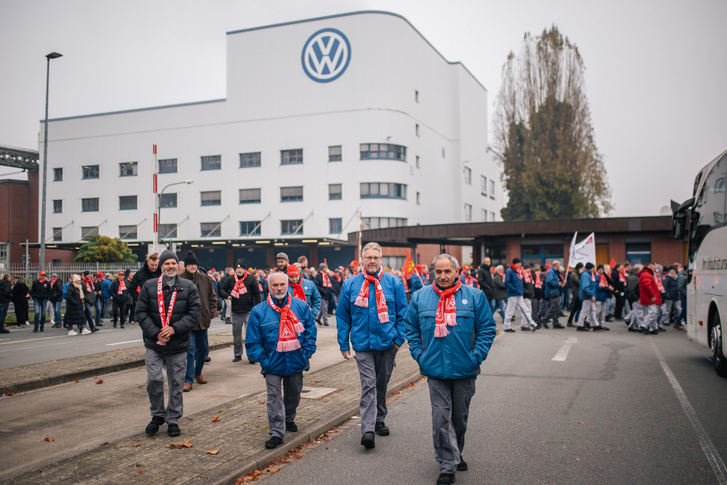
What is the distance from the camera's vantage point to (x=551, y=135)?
151 ft

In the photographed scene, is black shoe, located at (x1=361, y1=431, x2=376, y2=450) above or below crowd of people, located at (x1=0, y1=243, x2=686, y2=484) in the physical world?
below

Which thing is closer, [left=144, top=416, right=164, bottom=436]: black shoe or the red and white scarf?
[left=144, top=416, right=164, bottom=436]: black shoe

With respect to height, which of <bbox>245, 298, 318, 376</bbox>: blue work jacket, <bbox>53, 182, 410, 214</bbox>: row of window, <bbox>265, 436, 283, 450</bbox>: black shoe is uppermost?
<bbox>53, 182, 410, 214</bbox>: row of window

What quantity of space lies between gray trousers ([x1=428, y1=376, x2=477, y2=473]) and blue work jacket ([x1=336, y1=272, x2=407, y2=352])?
1.20 meters

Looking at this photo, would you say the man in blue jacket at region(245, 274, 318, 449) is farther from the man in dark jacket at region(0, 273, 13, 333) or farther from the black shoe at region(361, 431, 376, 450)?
the man in dark jacket at region(0, 273, 13, 333)

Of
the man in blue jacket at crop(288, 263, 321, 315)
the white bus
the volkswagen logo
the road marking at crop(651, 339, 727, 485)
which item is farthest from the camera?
the volkswagen logo

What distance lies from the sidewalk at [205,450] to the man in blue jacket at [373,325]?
78 centimetres

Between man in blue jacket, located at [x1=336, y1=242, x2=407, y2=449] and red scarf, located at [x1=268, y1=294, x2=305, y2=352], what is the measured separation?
0.52m

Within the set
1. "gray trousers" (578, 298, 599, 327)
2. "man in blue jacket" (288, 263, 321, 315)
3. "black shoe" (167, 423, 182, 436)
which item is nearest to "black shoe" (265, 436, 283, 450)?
"black shoe" (167, 423, 182, 436)

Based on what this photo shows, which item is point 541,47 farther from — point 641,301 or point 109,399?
point 109,399

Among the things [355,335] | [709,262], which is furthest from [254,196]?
[355,335]

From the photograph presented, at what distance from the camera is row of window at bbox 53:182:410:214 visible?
49.0 m

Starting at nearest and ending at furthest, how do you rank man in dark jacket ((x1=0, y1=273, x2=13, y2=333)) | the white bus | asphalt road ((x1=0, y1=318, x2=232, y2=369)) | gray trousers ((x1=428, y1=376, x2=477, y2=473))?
gray trousers ((x1=428, y1=376, x2=477, y2=473)) → the white bus → asphalt road ((x1=0, y1=318, x2=232, y2=369)) → man in dark jacket ((x1=0, y1=273, x2=13, y2=333))

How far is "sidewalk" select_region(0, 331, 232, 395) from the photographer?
8.40m
